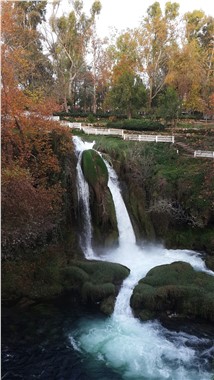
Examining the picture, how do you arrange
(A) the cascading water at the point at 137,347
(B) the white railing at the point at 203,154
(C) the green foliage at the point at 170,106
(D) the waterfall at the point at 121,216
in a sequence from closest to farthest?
1. (A) the cascading water at the point at 137,347
2. (D) the waterfall at the point at 121,216
3. (B) the white railing at the point at 203,154
4. (C) the green foliage at the point at 170,106

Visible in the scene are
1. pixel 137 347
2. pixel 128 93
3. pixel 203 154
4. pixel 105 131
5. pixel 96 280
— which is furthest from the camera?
pixel 128 93

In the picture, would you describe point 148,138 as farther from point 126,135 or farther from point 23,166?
point 23,166

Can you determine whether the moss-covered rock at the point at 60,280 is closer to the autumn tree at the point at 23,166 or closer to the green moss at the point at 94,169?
the autumn tree at the point at 23,166

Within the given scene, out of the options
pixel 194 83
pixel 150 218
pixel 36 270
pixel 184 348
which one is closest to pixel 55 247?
pixel 36 270

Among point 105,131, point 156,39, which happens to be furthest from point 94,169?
point 156,39

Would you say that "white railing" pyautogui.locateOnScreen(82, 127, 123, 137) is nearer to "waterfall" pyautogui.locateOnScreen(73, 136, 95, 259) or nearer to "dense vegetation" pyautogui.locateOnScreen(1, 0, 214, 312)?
"dense vegetation" pyautogui.locateOnScreen(1, 0, 214, 312)

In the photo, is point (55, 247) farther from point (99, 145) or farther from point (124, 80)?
point (124, 80)

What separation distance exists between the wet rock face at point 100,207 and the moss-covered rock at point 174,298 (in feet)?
13.4

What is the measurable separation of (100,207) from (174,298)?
20.2 feet

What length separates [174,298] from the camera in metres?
12.6

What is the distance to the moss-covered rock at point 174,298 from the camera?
40.3 ft

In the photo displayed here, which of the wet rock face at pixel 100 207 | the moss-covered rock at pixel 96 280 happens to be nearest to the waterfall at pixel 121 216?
the wet rock face at pixel 100 207

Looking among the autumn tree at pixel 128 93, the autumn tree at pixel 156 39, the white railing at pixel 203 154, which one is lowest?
the white railing at pixel 203 154

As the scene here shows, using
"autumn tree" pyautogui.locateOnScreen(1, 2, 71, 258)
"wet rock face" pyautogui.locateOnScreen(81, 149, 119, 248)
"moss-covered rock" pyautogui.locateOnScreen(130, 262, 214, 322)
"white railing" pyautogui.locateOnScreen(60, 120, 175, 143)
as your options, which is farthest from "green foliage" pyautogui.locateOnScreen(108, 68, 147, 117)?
"moss-covered rock" pyautogui.locateOnScreen(130, 262, 214, 322)
